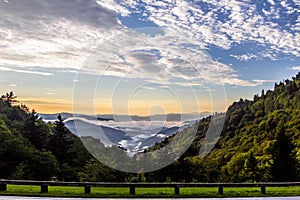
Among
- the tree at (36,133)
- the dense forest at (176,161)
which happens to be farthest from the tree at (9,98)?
the tree at (36,133)

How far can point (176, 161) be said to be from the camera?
37.8 meters

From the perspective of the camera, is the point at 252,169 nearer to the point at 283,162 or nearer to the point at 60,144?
the point at 283,162

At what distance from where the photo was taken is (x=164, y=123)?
26297mm

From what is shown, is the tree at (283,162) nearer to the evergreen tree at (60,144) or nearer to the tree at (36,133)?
the evergreen tree at (60,144)

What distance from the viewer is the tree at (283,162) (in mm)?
41062

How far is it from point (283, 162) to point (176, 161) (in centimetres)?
1149

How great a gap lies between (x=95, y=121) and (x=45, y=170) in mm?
16120

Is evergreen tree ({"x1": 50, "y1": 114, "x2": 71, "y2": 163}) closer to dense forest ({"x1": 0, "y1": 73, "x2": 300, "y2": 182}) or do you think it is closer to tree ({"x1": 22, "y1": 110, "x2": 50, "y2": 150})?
dense forest ({"x1": 0, "y1": 73, "x2": 300, "y2": 182})

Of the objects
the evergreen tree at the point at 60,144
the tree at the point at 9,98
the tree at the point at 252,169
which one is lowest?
the tree at the point at 252,169

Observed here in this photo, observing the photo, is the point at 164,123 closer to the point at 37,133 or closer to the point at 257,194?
the point at 257,194

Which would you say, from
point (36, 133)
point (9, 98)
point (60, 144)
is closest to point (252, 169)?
point (60, 144)

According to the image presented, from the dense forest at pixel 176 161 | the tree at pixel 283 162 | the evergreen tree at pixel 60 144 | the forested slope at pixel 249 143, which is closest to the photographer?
the dense forest at pixel 176 161

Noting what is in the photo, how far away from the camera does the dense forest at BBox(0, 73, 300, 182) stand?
37.1 meters

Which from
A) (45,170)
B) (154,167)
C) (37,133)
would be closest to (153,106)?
(154,167)
